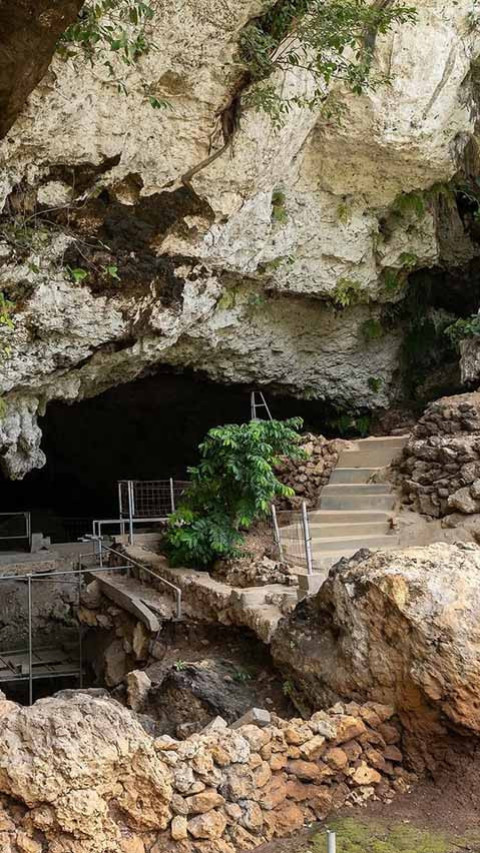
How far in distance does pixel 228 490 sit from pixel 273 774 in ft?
17.7

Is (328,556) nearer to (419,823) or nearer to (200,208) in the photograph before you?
(419,823)

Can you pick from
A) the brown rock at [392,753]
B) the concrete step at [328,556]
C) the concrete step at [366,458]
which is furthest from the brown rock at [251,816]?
the concrete step at [366,458]

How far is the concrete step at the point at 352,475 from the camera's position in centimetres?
1227

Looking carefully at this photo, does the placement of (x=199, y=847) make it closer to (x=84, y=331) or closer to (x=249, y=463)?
(x=249, y=463)

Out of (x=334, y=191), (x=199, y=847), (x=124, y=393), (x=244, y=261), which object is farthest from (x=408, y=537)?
(x=124, y=393)

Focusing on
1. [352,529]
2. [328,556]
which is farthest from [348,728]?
[352,529]

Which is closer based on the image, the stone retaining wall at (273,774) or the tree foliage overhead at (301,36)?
the stone retaining wall at (273,774)

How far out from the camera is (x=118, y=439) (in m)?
21.0

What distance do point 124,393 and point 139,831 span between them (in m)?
14.0

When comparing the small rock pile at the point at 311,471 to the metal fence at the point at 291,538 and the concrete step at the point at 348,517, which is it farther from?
the metal fence at the point at 291,538

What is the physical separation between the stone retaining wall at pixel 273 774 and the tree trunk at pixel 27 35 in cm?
427

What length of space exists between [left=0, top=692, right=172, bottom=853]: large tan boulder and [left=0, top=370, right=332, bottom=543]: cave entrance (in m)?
11.4

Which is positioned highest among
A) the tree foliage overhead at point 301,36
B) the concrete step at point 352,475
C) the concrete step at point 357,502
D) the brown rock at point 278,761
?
the tree foliage overhead at point 301,36

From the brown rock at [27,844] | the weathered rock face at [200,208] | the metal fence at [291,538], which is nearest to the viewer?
the brown rock at [27,844]
